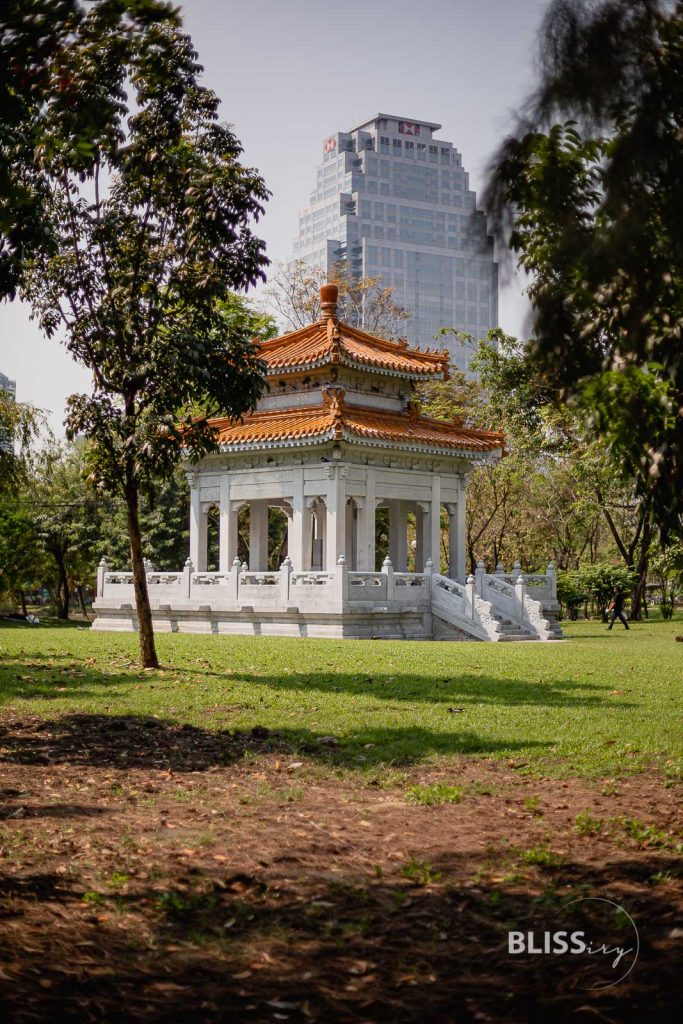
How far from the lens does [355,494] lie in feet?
88.0

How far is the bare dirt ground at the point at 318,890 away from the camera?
4.02 metres

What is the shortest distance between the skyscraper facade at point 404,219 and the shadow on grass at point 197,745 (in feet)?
379

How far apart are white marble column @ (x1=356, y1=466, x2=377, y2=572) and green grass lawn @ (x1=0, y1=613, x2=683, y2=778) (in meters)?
7.01

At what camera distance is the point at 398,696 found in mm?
12109

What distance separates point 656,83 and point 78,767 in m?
6.32

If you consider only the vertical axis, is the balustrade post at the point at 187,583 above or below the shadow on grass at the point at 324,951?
above

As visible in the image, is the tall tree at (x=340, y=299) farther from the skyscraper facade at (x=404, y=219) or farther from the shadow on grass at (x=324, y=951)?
the skyscraper facade at (x=404, y=219)

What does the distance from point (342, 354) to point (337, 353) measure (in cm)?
22

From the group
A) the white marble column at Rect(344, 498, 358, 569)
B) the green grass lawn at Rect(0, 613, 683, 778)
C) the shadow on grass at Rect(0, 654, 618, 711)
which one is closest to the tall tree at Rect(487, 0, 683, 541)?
the green grass lawn at Rect(0, 613, 683, 778)

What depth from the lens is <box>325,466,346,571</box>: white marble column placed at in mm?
26203

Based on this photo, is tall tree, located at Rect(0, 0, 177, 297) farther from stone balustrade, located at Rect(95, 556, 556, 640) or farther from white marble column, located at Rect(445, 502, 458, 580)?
white marble column, located at Rect(445, 502, 458, 580)

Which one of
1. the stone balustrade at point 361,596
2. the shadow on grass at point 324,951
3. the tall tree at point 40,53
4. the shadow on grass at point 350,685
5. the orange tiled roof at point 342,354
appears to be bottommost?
the shadow on grass at point 324,951

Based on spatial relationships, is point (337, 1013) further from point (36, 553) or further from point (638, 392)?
point (36, 553)

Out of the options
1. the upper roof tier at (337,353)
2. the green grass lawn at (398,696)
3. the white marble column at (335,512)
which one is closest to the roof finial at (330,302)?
the upper roof tier at (337,353)
